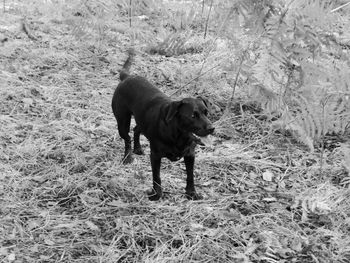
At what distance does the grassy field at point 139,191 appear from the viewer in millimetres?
3670

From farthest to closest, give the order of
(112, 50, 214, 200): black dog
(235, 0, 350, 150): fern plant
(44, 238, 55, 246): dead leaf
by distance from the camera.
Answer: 1. (235, 0, 350, 150): fern plant
2. (112, 50, 214, 200): black dog
3. (44, 238, 55, 246): dead leaf

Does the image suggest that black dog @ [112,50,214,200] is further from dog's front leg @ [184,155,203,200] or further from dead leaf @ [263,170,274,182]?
dead leaf @ [263,170,274,182]

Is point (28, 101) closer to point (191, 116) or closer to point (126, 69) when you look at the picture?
point (126, 69)

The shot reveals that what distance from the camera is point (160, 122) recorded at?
13.9 feet

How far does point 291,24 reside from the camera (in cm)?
471

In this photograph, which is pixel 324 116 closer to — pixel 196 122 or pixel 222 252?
pixel 196 122

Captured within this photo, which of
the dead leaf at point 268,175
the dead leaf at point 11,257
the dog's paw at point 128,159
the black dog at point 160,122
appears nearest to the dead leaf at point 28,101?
the black dog at point 160,122

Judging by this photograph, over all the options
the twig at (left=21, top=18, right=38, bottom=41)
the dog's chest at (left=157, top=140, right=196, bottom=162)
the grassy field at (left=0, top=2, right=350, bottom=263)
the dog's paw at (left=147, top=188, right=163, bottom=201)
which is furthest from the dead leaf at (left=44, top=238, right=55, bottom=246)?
the twig at (left=21, top=18, right=38, bottom=41)

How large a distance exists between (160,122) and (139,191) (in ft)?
2.39

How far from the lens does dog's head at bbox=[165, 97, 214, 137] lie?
12.9 ft

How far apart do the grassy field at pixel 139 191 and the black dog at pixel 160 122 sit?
12.5 inches

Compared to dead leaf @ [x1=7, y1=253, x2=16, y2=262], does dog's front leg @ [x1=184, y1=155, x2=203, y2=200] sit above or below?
above

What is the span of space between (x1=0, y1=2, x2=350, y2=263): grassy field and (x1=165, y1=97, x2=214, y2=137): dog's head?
76cm

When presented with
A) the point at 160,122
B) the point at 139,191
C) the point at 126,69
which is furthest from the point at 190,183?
the point at 126,69
